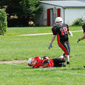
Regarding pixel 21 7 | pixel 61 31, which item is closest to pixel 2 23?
pixel 21 7

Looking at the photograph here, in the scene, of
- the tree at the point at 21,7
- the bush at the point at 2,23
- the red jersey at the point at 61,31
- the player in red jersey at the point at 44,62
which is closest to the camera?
the player in red jersey at the point at 44,62

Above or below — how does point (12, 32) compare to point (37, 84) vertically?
below

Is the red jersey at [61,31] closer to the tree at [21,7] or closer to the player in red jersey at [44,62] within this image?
the player in red jersey at [44,62]

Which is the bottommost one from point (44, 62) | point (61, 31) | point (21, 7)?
point (21, 7)

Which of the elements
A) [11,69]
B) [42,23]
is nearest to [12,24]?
[42,23]

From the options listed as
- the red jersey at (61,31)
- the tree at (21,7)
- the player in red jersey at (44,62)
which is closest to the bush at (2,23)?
the tree at (21,7)

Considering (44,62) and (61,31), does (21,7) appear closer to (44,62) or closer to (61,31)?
(61,31)

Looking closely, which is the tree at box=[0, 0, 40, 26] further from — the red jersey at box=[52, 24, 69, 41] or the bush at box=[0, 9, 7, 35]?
the red jersey at box=[52, 24, 69, 41]

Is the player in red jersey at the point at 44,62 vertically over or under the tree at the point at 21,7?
over

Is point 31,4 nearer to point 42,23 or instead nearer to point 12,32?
point 42,23

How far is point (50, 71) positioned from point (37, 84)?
85.0 inches


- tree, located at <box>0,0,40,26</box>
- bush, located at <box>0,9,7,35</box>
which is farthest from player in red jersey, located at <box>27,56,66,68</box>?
tree, located at <box>0,0,40,26</box>

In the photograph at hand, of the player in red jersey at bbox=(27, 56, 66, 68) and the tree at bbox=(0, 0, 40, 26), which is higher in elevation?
the player in red jersey at bbox=(27, 56, 66, 68)

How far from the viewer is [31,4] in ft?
147
